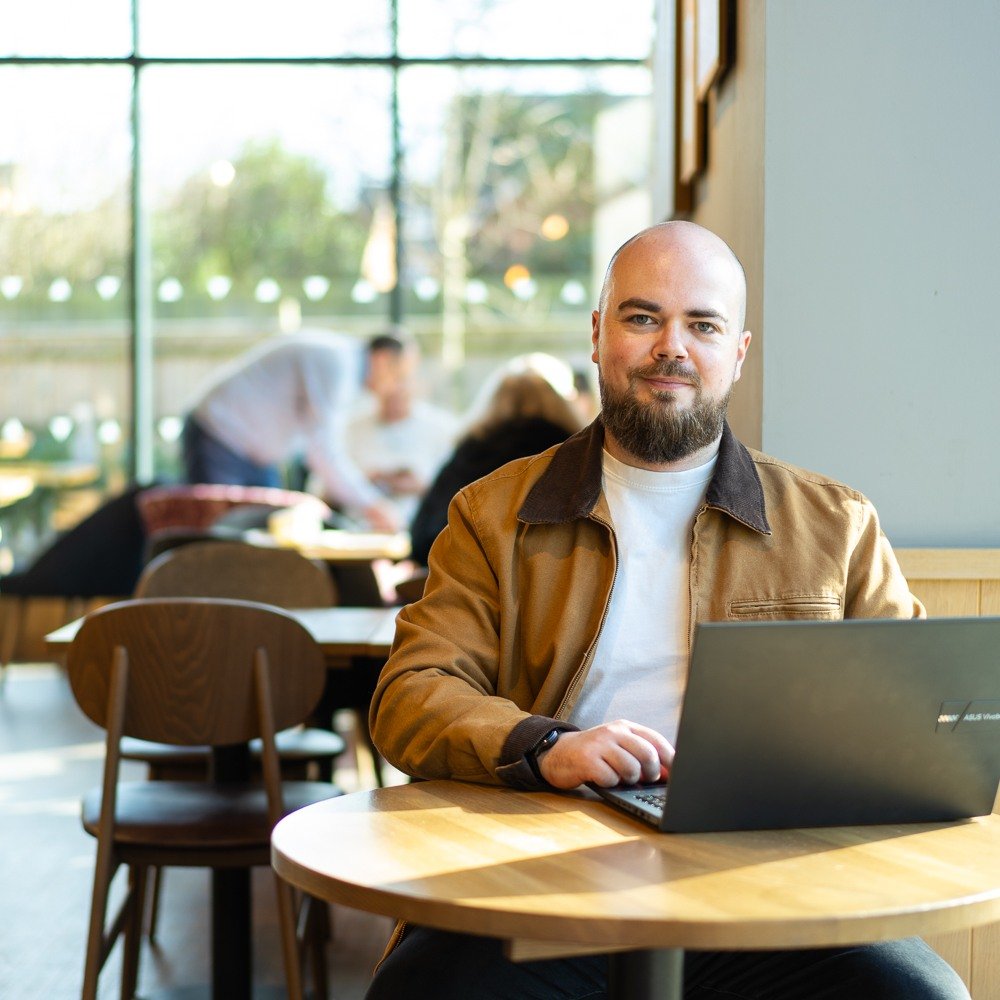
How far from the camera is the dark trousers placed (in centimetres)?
158

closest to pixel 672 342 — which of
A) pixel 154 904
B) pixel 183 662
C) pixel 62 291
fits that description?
pixel 183 662

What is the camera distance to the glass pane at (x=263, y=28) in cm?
784

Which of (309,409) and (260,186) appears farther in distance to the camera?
(260,186)

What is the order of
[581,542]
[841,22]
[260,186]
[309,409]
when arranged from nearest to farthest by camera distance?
[581,542]
[841,22]
[309,409]
[260,186]

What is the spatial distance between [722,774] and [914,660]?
8.5 inches

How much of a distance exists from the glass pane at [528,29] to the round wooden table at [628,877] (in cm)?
695

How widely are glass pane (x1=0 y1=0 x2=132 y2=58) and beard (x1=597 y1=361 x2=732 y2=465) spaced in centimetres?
680

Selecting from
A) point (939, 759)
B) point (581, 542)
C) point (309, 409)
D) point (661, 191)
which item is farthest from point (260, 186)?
point (939, 759)

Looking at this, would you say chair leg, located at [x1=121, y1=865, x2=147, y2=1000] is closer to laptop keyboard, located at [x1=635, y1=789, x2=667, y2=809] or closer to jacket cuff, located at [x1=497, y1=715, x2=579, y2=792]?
jacket cuff, located at [x1=497, y1=715, x2=579, y2=792]

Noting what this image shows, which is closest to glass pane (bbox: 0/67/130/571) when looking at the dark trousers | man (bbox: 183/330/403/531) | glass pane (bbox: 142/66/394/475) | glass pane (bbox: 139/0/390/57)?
glass pane (bbox: 142/66/394/475)

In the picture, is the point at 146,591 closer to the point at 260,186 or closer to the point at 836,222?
the point at 836,222

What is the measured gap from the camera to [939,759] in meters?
1.43

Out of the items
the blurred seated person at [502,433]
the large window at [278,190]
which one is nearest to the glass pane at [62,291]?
the large window at [278,190]

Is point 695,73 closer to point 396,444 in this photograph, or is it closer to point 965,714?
point 965,714
